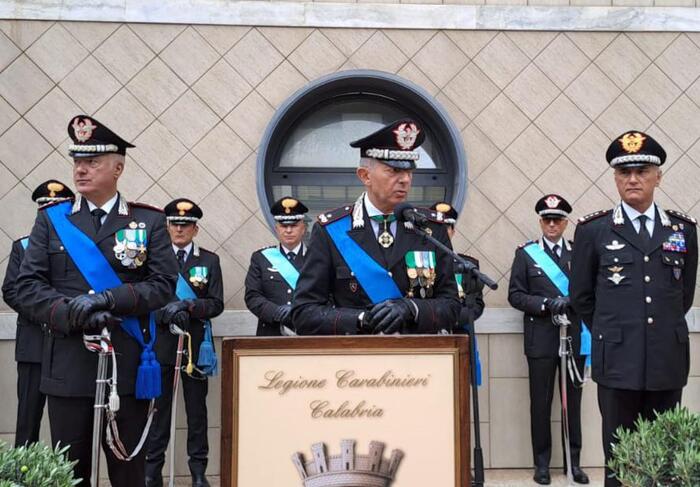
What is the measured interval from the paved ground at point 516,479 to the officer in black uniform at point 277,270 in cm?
136

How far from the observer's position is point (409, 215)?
123 inches

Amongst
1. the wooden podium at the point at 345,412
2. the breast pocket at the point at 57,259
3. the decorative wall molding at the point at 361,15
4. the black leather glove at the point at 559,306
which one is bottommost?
the wooden podium at the point at 345,412

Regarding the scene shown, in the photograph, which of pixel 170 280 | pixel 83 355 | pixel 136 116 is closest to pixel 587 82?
pixel 136 116

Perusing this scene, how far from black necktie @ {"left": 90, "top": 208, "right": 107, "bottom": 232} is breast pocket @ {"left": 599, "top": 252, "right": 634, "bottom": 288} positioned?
2.40 metres

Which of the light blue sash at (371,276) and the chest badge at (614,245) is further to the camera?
the chest badge at (614,245)

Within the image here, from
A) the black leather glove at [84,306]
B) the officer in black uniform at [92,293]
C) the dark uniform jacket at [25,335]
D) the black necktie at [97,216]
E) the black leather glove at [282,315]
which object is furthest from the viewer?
the black leather glove at [282,315]

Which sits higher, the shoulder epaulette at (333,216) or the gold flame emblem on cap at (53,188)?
the gold flame emblem on cap at (53,188)

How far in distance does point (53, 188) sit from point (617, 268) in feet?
13.2

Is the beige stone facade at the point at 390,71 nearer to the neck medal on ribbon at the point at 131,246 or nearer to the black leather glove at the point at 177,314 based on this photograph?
Answer: the black leather glove at the point at 177,314

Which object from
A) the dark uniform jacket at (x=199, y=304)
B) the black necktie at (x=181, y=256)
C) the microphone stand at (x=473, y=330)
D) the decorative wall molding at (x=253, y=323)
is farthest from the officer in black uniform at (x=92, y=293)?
the decorative wall molding at (x=253, y=323)

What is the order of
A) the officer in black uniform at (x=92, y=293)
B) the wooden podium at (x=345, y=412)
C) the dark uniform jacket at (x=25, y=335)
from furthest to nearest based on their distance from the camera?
the dark uniform jacket at (x=25, y=335), the officer in black uniform at (x=92, y=293), the wooden podium at (x=345, y=412)

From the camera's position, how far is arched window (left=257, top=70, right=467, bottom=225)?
21.5 ft

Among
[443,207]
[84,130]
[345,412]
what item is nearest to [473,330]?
[345,412]

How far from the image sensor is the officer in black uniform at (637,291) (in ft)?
12.3
